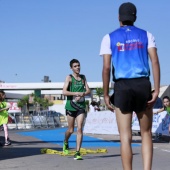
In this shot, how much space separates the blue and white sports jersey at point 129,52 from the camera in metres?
5.25

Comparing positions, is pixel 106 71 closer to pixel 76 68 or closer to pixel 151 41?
pixel 151 41

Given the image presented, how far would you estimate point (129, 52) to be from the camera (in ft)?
17.3

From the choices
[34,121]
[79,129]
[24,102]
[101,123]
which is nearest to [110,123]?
[101,123]

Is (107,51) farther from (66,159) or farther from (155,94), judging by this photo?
(66,159)

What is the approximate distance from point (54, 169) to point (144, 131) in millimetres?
3030

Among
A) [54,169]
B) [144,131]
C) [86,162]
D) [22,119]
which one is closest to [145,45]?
[144,131]

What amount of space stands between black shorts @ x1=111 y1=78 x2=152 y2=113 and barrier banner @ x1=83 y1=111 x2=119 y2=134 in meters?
13.9

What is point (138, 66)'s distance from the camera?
17.2ft

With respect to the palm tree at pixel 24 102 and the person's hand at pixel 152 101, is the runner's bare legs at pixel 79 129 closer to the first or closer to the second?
the person's hand at pixel 152 101

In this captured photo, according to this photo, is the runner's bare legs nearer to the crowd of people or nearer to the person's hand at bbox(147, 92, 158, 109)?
the crowd of people

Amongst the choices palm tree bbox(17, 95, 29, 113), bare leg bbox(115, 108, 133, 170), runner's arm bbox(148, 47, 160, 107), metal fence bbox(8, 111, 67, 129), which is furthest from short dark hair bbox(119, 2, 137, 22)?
palm tree bbox(17, 95, 29, 113)

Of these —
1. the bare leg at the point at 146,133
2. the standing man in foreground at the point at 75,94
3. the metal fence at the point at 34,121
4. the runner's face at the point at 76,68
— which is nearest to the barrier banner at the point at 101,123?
the standing man in foreground at the point at 75,94

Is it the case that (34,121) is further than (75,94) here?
Yes

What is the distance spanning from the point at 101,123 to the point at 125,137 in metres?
15.9
